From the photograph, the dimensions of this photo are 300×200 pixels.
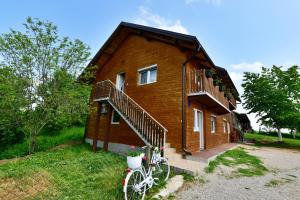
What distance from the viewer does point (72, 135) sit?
1645cm

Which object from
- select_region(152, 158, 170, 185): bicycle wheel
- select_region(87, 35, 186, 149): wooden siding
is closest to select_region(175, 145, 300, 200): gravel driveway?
select_region(152, 158, 170, 185): bicycle wheel

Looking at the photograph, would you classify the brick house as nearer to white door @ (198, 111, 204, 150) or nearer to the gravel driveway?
white door @ (198, 111, 204, 150)

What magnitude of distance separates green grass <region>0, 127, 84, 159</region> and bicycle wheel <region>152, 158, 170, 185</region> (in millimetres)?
11339

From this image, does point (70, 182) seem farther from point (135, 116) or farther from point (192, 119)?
point (192, 119)

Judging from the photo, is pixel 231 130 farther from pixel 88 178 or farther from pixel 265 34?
pixel 88 178

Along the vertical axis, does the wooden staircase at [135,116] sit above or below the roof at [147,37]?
below

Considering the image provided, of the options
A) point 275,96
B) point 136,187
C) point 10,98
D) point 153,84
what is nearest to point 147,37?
point 153,84

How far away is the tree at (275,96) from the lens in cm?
1820

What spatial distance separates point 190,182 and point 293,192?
2776 mm

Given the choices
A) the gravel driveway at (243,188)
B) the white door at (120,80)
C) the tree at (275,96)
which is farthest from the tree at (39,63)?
the tree at (275,96)

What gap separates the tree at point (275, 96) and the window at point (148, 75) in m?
15.4

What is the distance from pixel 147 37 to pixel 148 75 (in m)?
2.59

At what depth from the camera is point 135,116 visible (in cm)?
822

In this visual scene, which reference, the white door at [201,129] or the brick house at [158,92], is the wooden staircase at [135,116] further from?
the white door at [201,129]
